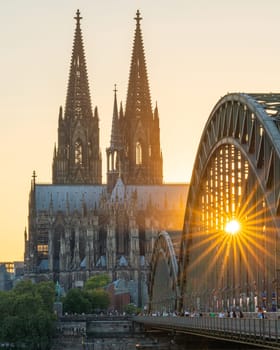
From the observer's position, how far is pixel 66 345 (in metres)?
161

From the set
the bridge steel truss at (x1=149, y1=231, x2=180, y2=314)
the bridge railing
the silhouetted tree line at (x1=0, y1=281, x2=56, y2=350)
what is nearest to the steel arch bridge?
the bridge railing

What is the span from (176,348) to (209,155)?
30187mm

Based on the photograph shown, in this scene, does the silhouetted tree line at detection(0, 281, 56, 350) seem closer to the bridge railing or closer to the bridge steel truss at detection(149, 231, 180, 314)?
the bridge steel truss at detection(149, 231, 180, 314)

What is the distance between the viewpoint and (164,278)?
13262 cm

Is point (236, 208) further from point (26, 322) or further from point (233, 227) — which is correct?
point (26, 322)

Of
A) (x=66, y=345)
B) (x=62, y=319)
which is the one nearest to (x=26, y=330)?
(x=66, y=345)

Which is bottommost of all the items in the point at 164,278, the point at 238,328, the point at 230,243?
the point at 238,328

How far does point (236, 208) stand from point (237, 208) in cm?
88

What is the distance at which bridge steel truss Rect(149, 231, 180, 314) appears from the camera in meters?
117

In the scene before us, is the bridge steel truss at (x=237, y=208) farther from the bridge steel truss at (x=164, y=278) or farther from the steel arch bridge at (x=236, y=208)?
the bridge steel truss at (x=164, y=278)

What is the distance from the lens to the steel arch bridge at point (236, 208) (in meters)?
65.1

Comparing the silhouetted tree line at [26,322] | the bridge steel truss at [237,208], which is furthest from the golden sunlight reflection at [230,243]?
the silhouetted tree line at [26,322]

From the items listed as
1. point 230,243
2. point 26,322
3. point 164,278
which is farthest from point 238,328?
point 26,322

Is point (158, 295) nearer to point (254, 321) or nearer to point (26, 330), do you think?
point (26, 330)
